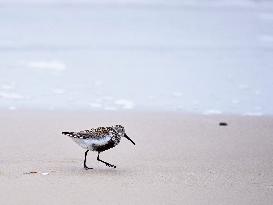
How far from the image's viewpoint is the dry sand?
5.04 metres

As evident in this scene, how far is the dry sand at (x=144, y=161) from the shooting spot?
16.5ft

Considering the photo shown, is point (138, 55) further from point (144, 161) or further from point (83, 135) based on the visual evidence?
point (83, 135)

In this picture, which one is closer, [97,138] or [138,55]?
[97,138]

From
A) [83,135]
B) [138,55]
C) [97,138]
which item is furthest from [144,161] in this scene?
[138,55]

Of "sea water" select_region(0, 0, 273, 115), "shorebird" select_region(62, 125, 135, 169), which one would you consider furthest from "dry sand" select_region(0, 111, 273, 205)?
"sea water" select_region(0, 0, 273, 115)

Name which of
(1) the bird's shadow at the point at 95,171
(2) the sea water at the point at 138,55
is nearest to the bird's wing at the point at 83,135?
(1) the bird's shadow at the point at 95,171

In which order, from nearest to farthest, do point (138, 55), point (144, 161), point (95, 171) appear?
point (95, 171)
point (144, 161)
point (138, 55)

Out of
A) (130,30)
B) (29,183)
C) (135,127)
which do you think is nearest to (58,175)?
(29,183)

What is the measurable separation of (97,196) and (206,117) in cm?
347

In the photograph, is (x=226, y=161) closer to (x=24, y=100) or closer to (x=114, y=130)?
(x=114, y=130)

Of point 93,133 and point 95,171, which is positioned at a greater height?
point 93,133

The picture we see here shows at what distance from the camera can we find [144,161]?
6.29 meters

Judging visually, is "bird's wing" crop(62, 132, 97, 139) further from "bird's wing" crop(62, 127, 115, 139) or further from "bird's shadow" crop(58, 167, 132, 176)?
"bird's shadow" crop(58, 167, 132, 176)

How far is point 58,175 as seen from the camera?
5.57 meters
